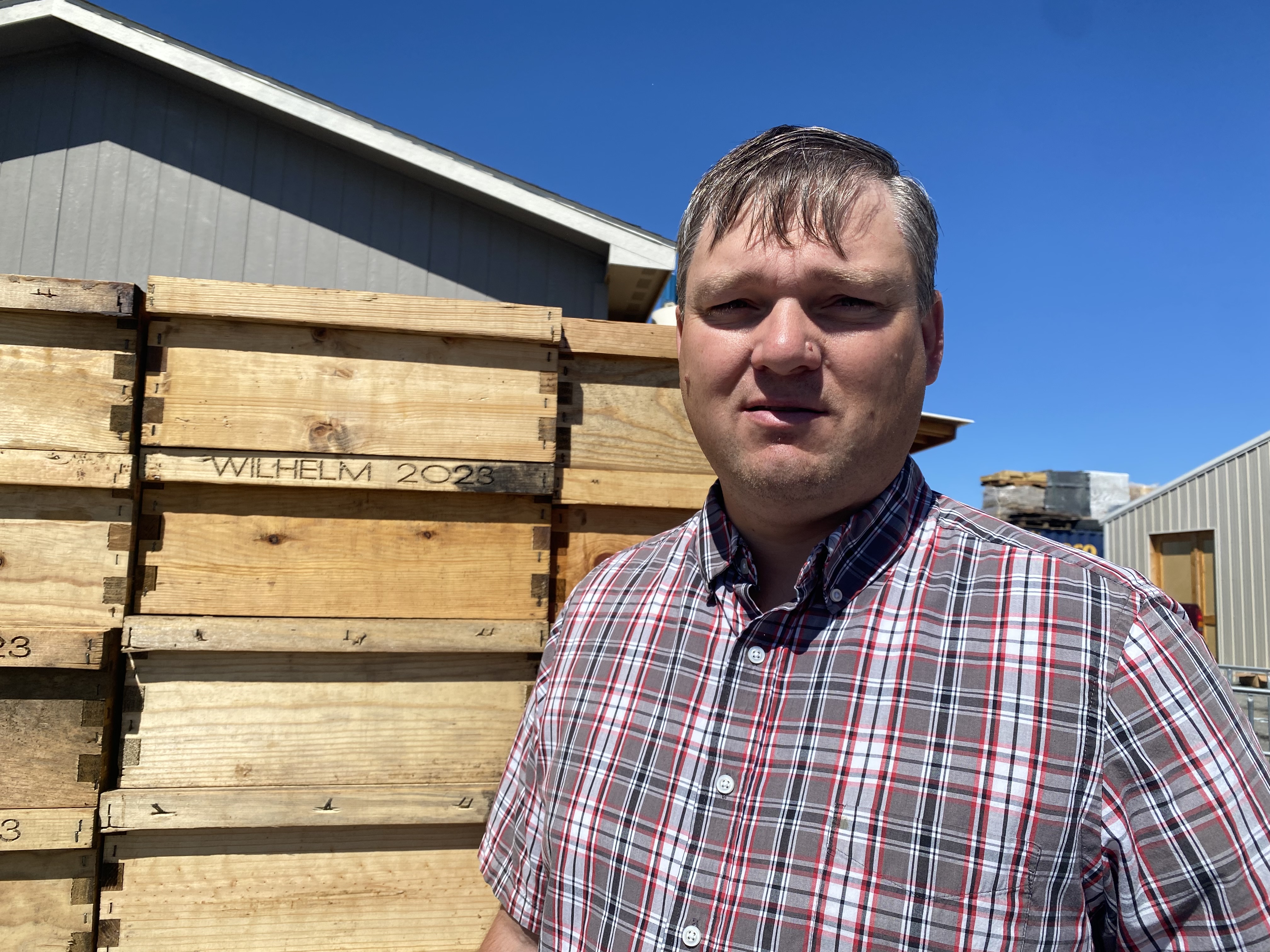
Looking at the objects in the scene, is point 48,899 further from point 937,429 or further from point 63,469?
point 937,429

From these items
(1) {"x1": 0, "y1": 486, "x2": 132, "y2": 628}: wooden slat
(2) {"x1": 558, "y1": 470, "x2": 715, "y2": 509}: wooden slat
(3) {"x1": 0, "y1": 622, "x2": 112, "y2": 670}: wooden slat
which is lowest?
(3) {"x1": 0, "y1": 622, "x2": 112, "y2": 670}: wooden slat

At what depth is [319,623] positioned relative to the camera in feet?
8.43

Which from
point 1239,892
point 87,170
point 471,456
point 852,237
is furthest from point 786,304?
point 87,170

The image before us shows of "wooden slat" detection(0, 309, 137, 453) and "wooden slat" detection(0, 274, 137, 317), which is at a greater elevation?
"wooden slat" detection(0, 274, 137, 317)

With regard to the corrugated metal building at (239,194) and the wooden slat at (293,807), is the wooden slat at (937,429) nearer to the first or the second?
the corrugated metal building at (239,194)

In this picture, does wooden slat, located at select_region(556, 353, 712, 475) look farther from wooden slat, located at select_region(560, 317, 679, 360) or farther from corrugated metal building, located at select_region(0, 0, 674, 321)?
corrugated metal building, located at select_region(0, 0, 674, 321)

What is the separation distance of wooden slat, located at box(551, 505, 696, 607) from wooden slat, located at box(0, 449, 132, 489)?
4.61ft

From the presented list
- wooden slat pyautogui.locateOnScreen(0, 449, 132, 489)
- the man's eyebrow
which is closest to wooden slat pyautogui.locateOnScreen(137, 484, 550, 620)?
wooden slat pyautogui.locateOnScreen(0, 449, 132, 489)

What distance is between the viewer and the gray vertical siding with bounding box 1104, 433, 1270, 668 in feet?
36.6

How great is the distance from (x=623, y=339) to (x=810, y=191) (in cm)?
148

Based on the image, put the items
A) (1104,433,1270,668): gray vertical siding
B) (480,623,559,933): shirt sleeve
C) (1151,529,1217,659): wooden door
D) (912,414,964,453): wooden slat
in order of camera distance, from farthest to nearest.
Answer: (1151,529,1217,659): wooden door, (1104,433,1270,668): gray vertical siding, (912,414,964,453): wooden slat, (480,623,559,933): shirt sleeve

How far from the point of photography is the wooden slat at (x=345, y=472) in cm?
255

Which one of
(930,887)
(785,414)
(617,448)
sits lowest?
(930,887)

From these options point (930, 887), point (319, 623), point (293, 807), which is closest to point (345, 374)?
point (319, 623)
